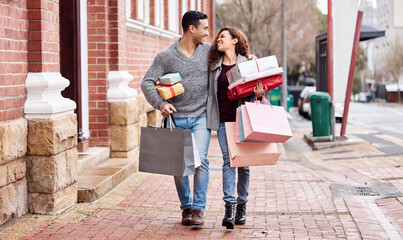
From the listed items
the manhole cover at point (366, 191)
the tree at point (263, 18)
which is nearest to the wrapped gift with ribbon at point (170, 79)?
the manhole cover at point (366, 191)

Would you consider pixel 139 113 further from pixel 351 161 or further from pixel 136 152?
pixel 351 161

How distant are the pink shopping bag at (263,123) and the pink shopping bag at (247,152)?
201 mm

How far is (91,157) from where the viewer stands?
8242 millimetres

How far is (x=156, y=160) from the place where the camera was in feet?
18.1

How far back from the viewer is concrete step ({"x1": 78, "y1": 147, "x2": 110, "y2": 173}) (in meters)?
7.93

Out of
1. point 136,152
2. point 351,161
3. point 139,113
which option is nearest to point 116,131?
point 136,152

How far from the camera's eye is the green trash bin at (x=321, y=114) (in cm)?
1450

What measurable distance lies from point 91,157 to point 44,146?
2.25 m

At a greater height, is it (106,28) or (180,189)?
(106,28)

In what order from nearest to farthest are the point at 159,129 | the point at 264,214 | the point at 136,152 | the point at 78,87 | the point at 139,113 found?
the point at 159,129, the point at 264,214, the point at 78,87, the point at 136,152, the point at 139,113

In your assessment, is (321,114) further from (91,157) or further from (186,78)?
(186,78)

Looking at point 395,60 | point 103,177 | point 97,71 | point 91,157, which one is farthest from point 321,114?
point 395,60

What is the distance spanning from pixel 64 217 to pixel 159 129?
1405 mm

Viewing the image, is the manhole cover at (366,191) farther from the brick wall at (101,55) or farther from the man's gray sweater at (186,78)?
the brick wall at (101,55)
